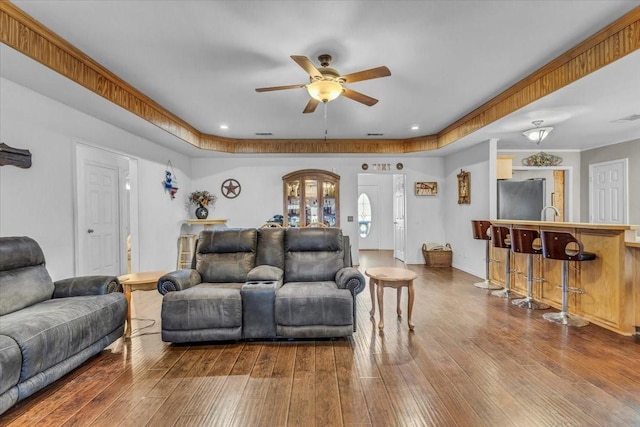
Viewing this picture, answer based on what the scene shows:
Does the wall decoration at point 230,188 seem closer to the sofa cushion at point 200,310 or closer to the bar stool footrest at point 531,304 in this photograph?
the sofa cushion at point 200,310

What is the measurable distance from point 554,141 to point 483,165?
1.46m

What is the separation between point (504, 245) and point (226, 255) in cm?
356

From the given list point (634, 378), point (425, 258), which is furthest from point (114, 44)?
point (425, 258)

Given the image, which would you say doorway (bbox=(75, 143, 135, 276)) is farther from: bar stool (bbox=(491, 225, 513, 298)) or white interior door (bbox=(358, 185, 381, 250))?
white interior door (bbox=(358, 185, 381, 250))

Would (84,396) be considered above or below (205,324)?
below

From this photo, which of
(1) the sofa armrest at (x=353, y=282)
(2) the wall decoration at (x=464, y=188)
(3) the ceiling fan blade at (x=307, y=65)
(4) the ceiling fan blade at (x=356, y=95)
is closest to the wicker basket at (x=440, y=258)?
(2) the wall decoration at (x=464, y=188)

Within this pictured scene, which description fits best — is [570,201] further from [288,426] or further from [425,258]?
[288,426]

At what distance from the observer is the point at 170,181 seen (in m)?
5.77

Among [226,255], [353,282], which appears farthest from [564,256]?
[226,255]

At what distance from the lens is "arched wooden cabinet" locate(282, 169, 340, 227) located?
6867 millimetres

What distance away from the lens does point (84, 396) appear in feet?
6.86

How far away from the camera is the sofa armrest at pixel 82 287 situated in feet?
9.06

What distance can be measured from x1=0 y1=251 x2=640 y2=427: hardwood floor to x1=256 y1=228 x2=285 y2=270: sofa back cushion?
0.87m

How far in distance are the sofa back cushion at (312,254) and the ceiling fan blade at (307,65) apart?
5.33ft
